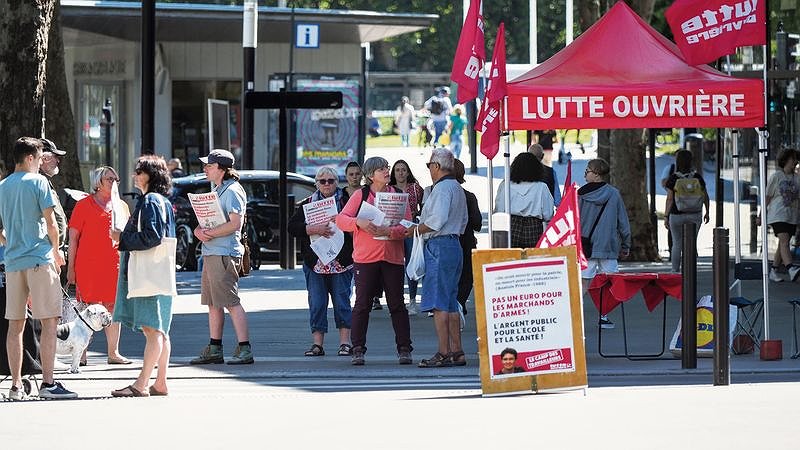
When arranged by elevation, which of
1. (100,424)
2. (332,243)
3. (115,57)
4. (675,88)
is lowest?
(100,424)

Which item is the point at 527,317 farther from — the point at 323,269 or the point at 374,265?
Answer: the point at 323,269

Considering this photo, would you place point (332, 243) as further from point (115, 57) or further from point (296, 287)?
point (115, 57)

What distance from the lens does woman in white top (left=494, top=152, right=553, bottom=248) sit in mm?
15141

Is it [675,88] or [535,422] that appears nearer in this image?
[535,422]

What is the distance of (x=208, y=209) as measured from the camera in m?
12.8

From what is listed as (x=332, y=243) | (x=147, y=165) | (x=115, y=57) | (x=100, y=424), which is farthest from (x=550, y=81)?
(x=115, y=57)

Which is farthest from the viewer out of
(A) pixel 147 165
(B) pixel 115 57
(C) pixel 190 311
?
(B) pixel 115 57

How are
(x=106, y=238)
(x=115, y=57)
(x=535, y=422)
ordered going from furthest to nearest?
(x=115, y=57)
(x=106, y=238)
(x=535, y=422)

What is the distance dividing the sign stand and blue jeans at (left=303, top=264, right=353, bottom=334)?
2.73 m

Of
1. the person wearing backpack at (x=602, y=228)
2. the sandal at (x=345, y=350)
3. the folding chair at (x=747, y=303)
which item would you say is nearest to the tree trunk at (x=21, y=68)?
the sandal at (x=345, y=350)

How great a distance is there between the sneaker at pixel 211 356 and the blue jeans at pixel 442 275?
1.80 m

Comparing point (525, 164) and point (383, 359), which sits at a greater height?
point (525, 164)

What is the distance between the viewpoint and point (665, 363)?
44.0 ft

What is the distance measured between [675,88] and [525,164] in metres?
2.37
